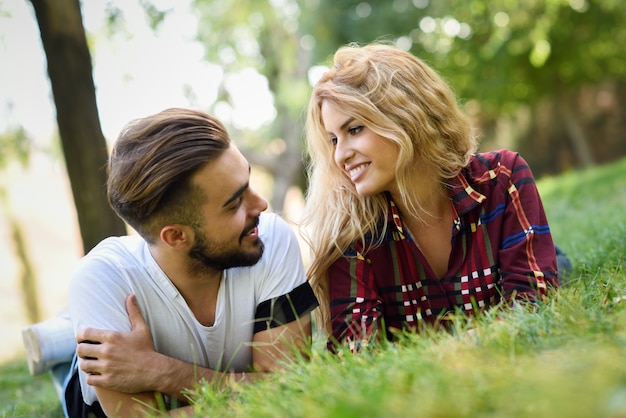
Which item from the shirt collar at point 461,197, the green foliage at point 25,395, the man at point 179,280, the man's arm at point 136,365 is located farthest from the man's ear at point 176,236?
the green foliage at point 25,395

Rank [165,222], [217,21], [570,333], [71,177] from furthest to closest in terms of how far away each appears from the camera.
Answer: [217,21], [71,177], [165,222], [570,333]

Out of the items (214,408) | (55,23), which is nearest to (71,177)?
(55,23)

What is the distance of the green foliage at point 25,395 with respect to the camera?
3776 mm

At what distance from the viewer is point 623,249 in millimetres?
3656

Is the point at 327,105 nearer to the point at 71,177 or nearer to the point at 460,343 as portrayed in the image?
the point at 460,343

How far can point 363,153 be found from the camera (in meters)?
3.21

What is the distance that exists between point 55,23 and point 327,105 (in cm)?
276

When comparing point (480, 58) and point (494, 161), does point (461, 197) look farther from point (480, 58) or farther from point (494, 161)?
point (480, 58)

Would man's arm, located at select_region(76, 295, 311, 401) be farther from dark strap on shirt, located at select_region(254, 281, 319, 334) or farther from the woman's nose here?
the woman's nose

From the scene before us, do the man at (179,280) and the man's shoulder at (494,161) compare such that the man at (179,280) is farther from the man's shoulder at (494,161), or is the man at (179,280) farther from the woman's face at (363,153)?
the man's shoulder at (494,161)

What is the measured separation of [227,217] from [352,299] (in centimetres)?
71

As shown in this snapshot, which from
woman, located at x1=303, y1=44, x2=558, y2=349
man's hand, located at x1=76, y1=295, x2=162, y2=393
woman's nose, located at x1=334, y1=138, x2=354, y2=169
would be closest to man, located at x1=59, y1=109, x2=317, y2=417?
man's hand, located at x1=76, y1=295, x2=162, y2=393

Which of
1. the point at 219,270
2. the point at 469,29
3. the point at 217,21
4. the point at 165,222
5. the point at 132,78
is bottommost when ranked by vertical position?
the point at 219,270

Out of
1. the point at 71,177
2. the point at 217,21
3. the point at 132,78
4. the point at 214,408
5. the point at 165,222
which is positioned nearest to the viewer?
the point at 214,408
